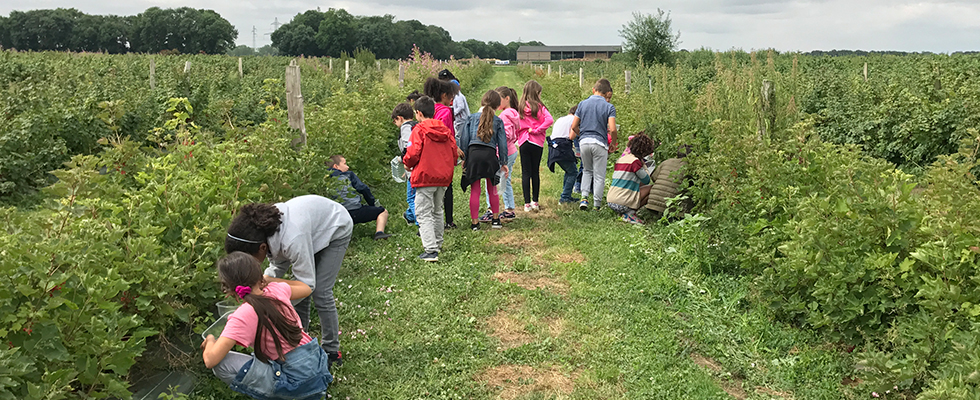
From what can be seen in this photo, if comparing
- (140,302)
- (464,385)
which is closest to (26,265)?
(140,302)

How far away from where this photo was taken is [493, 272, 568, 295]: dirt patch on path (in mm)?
6227

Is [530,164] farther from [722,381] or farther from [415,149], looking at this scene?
[722,381]

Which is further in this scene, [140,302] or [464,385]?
[464,385]

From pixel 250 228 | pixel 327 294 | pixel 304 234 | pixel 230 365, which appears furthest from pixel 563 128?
pixel 230 365

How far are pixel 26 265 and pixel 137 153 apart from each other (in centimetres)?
351

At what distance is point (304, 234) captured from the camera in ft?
→ 12.8

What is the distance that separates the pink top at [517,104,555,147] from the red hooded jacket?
6.57 ft

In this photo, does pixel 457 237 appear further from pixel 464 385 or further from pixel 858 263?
pixel 858 263

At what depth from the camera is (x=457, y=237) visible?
7.84 meters

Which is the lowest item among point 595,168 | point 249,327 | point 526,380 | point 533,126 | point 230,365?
point 526,380

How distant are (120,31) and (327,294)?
341 ft

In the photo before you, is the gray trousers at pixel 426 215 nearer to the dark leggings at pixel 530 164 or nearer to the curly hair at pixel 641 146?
the dark leggings at pixel 530 164

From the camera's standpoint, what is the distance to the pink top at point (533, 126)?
866 cm

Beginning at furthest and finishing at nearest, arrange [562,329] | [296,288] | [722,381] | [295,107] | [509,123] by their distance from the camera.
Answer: [509,123] → [295,107] → [562,329] → [722,381] → [296,288]
